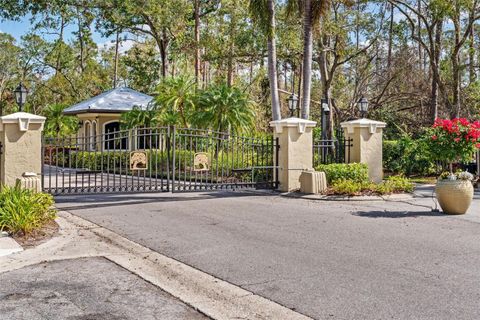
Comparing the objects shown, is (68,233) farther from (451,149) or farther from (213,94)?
(213,94)

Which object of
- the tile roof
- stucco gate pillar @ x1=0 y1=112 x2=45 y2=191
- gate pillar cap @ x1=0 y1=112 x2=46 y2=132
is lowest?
stucco gate pillar @ x1=0 y1=112 x2=45 y2=191

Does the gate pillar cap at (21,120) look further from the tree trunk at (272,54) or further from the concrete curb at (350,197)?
the tree trunk at (272,54)

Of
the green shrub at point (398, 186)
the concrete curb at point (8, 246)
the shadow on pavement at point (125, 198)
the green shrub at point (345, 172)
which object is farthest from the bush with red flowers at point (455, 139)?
the concrete curb at point (8, 246)

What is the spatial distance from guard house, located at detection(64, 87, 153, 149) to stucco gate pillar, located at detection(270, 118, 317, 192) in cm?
1678

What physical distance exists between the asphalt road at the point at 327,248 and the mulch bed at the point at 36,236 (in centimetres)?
121

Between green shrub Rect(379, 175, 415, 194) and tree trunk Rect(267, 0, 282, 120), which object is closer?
green shrub Rect(379, 175, 415, 194)

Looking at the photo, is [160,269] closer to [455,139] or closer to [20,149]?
[20,149]

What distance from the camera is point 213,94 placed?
22234mm

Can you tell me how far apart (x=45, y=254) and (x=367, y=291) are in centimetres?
475

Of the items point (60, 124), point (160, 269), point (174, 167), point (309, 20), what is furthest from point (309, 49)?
point (60, 124)

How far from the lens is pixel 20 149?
468 inches

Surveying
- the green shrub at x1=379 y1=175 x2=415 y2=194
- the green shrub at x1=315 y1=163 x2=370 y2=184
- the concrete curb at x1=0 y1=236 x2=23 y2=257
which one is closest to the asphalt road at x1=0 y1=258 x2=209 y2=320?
the concrete curb at x1=0 y1=236 x2=23 y2=257

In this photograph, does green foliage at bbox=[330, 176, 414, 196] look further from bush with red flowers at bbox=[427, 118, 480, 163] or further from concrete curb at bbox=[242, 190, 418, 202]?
bush with red flowers at bbox=[427, 118, 480, 163]

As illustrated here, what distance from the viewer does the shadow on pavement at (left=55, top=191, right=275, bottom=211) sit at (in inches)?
514
